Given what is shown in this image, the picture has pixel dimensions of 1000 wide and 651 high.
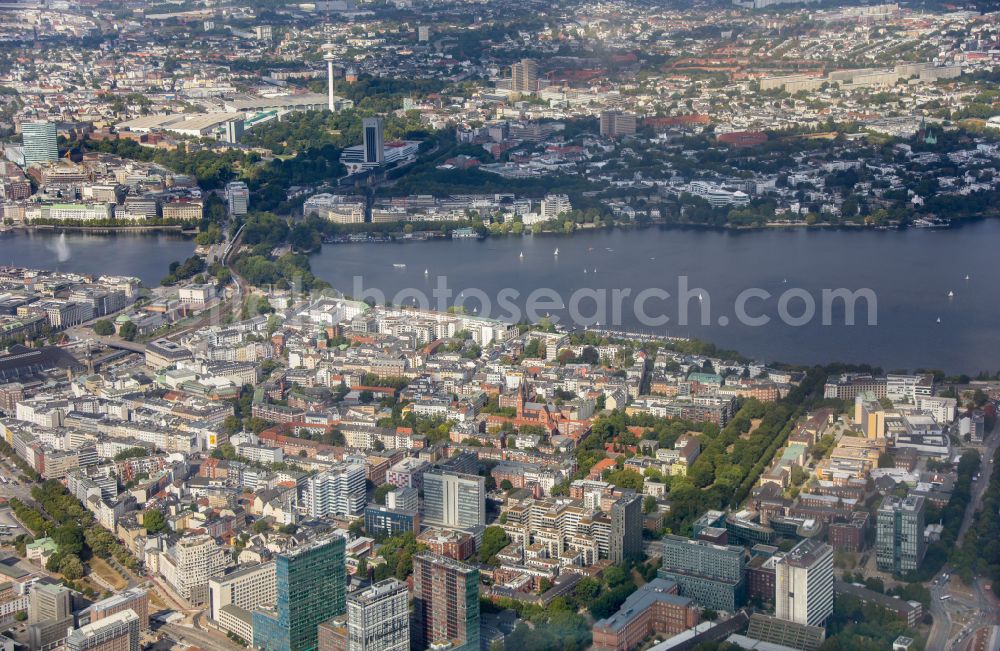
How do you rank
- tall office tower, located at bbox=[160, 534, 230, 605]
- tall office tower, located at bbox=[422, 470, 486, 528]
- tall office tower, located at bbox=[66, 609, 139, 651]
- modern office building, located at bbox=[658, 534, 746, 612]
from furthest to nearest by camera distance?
tall office tower, located at bbox=[422, 470, 486, 528]
tall office tower, located at bbox=[160, 534, 230, 605]
modern office building, located at bbox=[658, 534, 746, 612]
tall office tower, located at bbox=[66, 609, 139, 651]

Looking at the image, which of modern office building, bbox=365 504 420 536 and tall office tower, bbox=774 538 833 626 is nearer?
tall office tower, bbox=774 538 833 626

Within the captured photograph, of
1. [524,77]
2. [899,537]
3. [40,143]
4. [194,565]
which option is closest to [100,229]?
[40,143]

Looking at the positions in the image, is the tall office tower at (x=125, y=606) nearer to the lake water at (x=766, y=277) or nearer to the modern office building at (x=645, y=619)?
the modern office building at (x=645, y=619)

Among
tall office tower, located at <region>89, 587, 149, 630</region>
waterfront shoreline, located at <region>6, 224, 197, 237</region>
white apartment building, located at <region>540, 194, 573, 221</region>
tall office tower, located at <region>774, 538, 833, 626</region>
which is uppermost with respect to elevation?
white apartment building, located at <region>540, 194, 573, 221</region>

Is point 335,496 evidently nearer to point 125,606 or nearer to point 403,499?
point 403,499

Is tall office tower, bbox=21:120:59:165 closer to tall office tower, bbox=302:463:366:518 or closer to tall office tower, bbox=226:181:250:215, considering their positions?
tall office tower, bbox=226:181:250:215

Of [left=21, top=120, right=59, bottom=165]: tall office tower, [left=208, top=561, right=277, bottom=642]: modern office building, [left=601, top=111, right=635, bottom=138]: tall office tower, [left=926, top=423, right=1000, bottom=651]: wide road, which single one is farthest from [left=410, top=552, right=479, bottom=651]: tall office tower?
[left=601, top=111, right=635, bottom=138]: tall office tower

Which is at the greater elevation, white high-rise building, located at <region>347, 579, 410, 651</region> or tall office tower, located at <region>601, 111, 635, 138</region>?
tall office tower, located at <region>601, 111, 635, 138</region>

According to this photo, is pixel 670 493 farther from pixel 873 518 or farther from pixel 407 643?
pixel 407 643

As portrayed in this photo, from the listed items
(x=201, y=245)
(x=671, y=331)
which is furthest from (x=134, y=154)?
(x=671, y=331)
